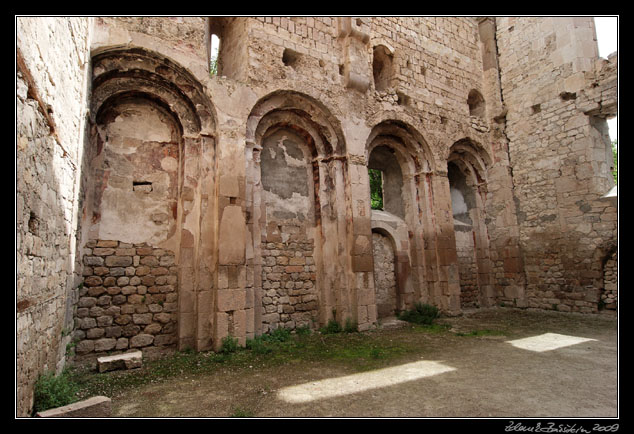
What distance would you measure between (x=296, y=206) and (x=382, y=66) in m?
5.08

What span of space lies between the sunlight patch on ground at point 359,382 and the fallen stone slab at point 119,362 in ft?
7.73

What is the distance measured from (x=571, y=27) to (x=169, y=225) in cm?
1118

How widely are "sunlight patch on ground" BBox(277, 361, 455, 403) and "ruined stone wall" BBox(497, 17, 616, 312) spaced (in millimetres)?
6273

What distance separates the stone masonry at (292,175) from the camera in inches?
179

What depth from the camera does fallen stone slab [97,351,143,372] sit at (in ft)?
16.2

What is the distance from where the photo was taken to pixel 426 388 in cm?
418

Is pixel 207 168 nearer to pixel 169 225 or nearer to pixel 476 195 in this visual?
pixel 169 225

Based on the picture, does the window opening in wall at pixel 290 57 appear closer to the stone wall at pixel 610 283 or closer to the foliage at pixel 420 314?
the foliage at pixel 420 314

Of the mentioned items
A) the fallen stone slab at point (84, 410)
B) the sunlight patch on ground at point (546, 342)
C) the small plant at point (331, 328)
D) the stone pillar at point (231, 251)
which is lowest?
the sunlight patch on ground at point (546, 342)

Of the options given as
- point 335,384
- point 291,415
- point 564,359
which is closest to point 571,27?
point 564,359

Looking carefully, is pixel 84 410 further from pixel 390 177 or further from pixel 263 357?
pixel 390 177

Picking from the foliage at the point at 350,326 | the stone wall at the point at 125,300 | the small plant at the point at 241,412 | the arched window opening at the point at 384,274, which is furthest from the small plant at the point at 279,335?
the small plant at the point at 241,412

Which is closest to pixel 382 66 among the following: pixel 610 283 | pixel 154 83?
pixel 154 83

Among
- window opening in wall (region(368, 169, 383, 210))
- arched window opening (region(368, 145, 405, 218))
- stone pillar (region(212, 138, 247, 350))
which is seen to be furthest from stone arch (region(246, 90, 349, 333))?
window opening in wall (region(368, 169, 383, 210))
